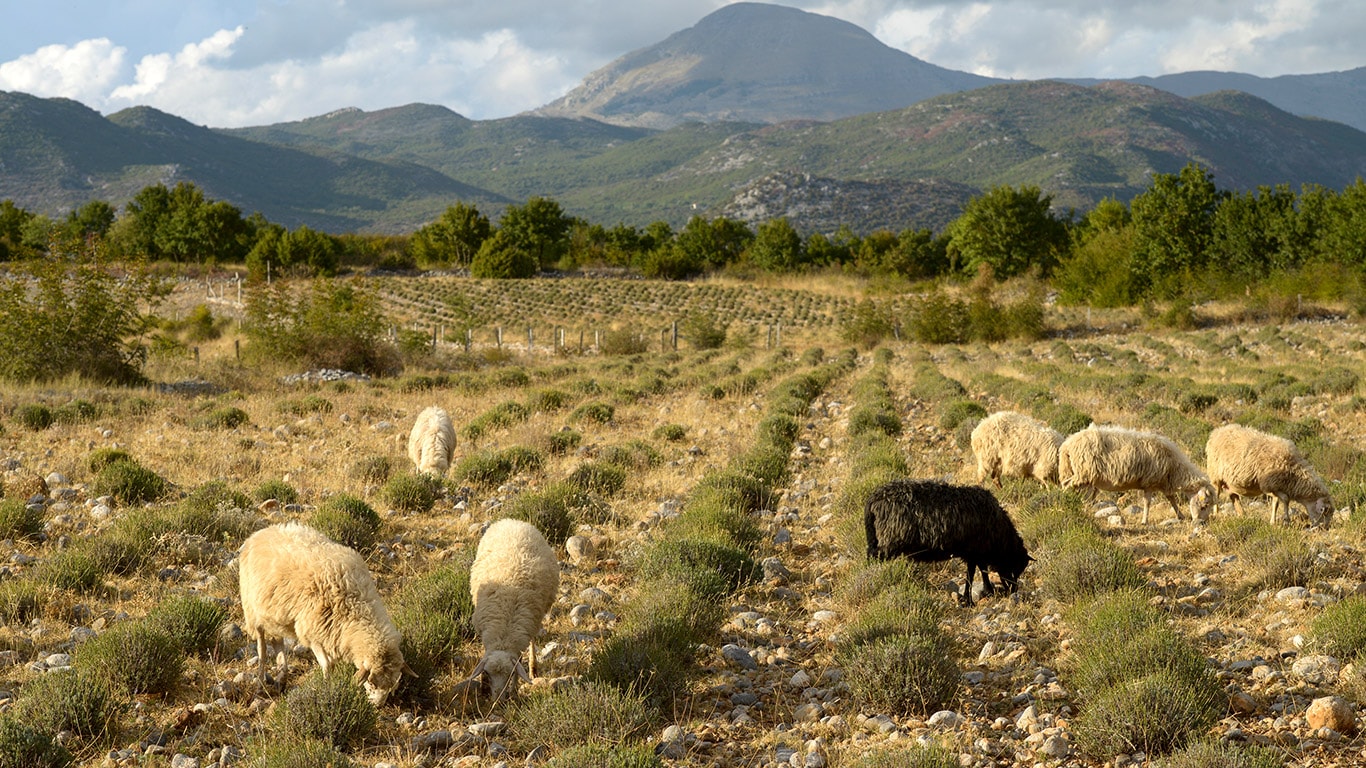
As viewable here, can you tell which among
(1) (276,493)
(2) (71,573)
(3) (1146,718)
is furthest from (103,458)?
(3) (1146,718)

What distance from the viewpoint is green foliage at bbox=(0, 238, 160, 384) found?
2048 cm

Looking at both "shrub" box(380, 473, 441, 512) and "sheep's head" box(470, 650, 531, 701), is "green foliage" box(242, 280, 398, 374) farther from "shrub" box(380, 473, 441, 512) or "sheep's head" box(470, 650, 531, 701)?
"sheep's head" box(470, 650, 531, 701)

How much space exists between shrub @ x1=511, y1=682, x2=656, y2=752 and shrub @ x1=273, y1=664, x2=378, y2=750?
82 centimetres

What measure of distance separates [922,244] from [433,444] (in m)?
86.3

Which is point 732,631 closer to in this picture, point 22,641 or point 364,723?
point 364,723

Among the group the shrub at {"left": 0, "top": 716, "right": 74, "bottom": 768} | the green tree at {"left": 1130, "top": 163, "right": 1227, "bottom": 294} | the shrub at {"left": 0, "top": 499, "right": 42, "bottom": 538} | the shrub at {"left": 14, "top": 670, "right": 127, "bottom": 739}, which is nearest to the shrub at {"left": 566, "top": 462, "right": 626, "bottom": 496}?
the shrub at {"left": 0, "top": 499, "right": 42, "bottom": 538}

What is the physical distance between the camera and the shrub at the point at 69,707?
4.79 meters

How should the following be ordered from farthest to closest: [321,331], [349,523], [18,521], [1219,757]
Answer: [321,331] < [18,521] < [349,523] < [1219,757]

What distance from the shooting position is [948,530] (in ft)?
23.0

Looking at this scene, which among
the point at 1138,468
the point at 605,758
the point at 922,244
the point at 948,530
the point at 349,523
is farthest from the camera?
the point at 922,244

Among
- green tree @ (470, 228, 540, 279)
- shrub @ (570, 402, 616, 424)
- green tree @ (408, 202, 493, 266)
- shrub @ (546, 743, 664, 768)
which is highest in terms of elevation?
green tree @ (408, 202, 493, 266)

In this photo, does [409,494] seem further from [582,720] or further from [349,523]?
[582,720]

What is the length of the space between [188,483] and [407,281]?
6517 cm

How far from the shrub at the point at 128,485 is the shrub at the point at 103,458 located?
97 cm
